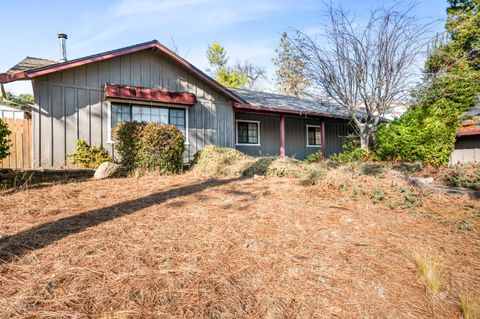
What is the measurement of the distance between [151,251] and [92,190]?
10.9 feet

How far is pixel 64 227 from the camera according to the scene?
3.20 m

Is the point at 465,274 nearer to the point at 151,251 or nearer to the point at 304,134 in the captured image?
the point at 151,251

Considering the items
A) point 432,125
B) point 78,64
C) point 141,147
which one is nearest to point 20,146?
point 78,64

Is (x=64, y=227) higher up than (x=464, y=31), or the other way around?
(x=464, y=31)

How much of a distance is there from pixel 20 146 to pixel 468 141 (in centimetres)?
1639

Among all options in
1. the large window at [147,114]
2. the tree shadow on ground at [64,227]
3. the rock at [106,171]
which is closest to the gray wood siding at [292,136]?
the large window at [147,114]

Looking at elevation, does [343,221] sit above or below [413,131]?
below

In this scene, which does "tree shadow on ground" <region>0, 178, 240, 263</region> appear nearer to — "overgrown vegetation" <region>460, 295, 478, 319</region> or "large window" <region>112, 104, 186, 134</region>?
"overgrown vegetation" <region>460, 295, 478, 319</region>

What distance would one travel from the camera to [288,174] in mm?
6719

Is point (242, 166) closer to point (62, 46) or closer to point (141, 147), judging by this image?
point (141, 147)

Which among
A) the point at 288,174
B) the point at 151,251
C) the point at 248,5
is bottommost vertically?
the point at 151,251

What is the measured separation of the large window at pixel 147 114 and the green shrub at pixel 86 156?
1.02 metres

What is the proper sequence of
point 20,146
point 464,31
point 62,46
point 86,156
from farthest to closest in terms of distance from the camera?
point 464,31
point 62,46
point 20,146
point 86,156

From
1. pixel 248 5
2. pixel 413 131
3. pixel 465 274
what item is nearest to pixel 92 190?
pixel 465 274
